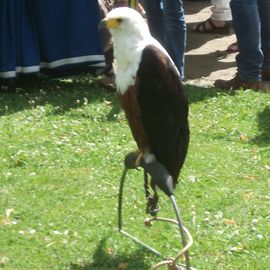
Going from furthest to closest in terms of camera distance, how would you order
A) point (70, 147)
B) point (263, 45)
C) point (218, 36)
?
point (218, 36) < point (263, 45) < point (70, 147)

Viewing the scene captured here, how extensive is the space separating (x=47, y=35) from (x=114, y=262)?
314cm

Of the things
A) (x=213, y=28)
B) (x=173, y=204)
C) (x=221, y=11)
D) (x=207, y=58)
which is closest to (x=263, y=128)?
(x=207, y=58)

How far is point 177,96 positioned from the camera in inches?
143

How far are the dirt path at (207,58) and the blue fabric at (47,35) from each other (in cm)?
112

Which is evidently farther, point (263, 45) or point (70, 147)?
point (263, 45)

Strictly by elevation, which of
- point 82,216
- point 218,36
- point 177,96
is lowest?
point 218,36

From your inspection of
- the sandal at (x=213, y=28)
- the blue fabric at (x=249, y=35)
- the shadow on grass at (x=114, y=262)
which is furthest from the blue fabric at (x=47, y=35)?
the shadow on grass at (x=114, y=262)

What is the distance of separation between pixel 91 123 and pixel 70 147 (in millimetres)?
530

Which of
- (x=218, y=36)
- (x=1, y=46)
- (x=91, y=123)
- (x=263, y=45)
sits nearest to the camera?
(x=91, y=123)

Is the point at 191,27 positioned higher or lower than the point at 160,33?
lower

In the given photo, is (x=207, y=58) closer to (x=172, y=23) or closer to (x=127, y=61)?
(x=172, y=23)

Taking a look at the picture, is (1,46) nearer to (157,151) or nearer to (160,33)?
(160,33)

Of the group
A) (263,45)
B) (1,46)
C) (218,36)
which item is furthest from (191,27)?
(1,46)

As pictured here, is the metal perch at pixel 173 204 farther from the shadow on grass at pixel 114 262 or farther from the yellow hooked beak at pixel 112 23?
the yellow hooked beak at pixel 112 23
